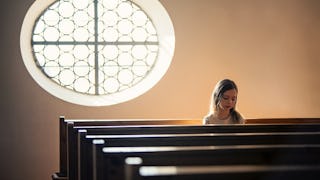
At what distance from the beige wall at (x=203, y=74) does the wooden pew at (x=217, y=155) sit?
4.38m

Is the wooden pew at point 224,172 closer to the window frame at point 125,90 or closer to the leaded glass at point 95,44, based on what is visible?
the window frame at point 125,90

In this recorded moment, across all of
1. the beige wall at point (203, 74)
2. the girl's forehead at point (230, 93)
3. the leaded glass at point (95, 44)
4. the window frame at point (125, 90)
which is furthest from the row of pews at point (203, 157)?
the leaded glass at point (95, 44)

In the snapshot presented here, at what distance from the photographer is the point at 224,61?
750cm

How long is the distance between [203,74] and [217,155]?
4.87 m

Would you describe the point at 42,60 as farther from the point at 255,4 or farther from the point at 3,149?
the point at 255,4

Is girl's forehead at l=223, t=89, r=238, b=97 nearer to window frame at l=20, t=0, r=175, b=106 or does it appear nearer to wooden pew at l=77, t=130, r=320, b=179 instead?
wooden pew at l=77, t=130, r=320, b=179

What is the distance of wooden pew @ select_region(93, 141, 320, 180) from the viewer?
250 cm

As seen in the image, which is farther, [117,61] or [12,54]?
[117,61]

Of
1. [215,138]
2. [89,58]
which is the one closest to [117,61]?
[89,58]

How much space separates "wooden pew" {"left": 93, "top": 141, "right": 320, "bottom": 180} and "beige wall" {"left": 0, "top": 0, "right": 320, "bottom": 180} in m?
4.38

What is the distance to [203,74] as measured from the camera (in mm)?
7449

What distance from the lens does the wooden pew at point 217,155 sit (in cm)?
250

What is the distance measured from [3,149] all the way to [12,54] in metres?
1.22

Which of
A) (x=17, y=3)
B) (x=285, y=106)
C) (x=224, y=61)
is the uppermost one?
(x=17, y=3)
